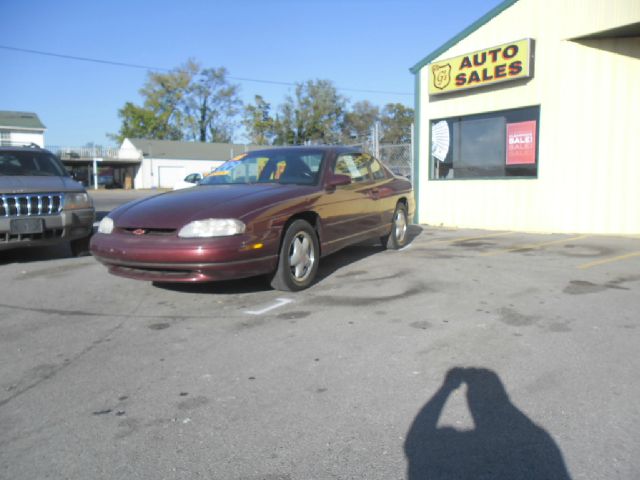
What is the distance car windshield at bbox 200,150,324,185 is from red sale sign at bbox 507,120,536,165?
5858 mm

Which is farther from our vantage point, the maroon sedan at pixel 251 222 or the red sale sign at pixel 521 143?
the red sale sign at pixel 521 143

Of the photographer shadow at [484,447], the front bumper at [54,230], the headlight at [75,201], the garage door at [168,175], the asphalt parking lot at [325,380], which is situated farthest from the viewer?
the garage door at [168,175]

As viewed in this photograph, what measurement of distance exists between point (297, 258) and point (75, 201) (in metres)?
3.90

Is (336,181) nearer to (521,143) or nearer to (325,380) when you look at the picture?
(325,380)

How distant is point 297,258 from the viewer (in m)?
5.45

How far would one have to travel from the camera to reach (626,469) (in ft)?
7.61

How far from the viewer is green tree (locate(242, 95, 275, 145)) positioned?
7024 centimetres

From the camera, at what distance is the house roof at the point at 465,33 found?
1059cm

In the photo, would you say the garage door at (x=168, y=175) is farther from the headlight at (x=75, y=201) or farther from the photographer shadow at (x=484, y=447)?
the photographer shadow at (x=484, y=447)

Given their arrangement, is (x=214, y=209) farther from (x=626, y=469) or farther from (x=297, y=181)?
(x=626, y=469)

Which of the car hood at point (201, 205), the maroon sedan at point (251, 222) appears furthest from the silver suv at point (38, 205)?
the car hood at point (201, 205)

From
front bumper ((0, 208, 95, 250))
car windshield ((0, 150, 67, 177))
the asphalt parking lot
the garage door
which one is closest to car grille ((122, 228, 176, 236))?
the asphalt parking lot

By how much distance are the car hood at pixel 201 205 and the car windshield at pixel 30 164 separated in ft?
10.7

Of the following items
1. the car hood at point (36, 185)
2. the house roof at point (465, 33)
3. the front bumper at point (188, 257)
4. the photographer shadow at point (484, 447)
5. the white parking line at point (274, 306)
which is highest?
the house roof at point (465, 33)
